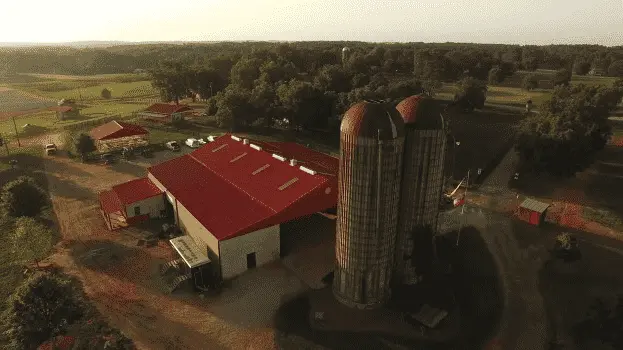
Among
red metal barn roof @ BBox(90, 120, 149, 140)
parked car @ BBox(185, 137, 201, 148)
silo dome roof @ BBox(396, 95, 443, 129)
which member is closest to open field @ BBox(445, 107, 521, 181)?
silo dome roof @ BBox(396, 95, 443, 129)

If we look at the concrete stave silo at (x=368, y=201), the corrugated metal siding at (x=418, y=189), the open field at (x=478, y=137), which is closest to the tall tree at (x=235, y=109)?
the open field at (x=478, y=137)

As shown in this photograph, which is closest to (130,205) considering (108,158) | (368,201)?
(108,158)

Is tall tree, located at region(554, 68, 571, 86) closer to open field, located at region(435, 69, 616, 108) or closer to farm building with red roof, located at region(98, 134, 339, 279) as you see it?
open field, located at region(435, 69, 616, 108)

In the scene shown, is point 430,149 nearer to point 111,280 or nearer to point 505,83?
point 111,280

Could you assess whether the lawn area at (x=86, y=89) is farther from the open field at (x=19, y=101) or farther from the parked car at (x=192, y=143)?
the parked car at (x=192, y=143)

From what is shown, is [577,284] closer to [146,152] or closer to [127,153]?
[146,152]

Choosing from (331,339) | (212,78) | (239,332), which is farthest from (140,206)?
(212,78)
